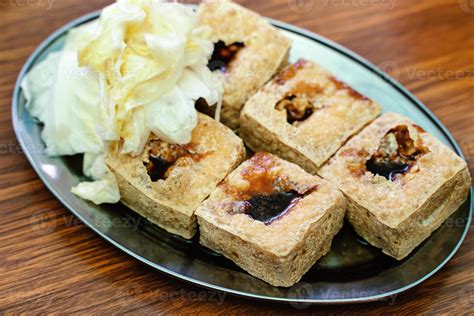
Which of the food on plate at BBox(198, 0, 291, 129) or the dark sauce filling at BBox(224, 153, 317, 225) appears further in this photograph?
the food on plate at BBox(198, 0, 291, 129)

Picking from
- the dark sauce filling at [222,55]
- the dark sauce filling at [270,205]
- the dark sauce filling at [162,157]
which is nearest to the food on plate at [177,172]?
the dark sauce filling at [162,157]

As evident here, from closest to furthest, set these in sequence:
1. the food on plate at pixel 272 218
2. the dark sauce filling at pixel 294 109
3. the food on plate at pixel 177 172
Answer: the food on plate at pixel 272 218, the food on plate at pixel 177 172, the dark sauce filling at pixel 294 109

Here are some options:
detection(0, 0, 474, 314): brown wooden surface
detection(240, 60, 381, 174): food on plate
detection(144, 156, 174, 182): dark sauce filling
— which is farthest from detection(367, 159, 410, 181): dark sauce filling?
detection(144, 156, 174, 182): dark sauce filling

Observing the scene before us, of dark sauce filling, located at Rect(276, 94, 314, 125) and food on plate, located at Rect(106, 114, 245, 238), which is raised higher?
dark sauce filling, located at Rect(276, 94, 314, 125)

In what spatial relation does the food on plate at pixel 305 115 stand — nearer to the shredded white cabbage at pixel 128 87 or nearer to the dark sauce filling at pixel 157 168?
the shredded white cabbage at pixel 128 87

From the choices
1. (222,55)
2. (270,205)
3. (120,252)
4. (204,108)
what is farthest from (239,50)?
(120,252)

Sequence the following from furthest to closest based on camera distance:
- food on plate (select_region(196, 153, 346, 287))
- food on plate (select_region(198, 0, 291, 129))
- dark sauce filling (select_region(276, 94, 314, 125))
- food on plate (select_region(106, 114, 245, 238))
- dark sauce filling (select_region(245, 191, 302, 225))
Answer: food on plate (select_region(198, 0, 291, 129)) → dark sauce filling (select_region(276, 94, 314, 125)) → food on plate (select_region(106, 114, 245, 238)) → dark sauce filling (select_region(245, 191, 302, 225)) → food on plate (select_region(196, 153, 346, 287))

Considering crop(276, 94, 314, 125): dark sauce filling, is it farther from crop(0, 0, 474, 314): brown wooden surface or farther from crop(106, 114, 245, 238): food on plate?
crop(0, 0, 474, 314): brown wooden surface

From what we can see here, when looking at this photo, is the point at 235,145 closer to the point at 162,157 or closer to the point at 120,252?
the point at 162,157
